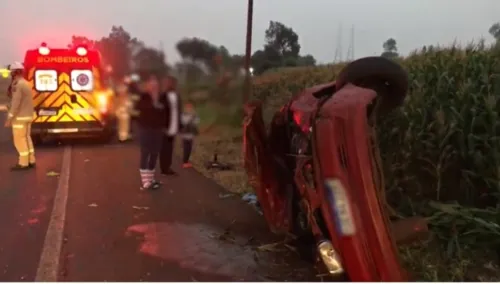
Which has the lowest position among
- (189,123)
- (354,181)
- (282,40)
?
(354,181)

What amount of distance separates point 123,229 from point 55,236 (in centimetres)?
43

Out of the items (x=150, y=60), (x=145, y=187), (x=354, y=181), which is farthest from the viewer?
(x=145, y=187)

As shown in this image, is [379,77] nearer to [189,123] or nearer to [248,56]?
[248,56]

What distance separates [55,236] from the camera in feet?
12.1

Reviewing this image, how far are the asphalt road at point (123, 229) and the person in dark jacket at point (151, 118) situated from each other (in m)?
0.23

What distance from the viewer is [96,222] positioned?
397 centimetres

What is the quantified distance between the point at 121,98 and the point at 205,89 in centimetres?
40

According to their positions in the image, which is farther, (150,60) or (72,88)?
(72,88)

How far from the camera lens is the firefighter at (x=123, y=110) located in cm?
228

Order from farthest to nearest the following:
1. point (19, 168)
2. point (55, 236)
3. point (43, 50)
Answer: point (19, 168) → point (55, 236) → point (43, 50)

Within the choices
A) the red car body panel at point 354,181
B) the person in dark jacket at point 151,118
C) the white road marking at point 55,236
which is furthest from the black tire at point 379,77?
the white road marking at point 55,236

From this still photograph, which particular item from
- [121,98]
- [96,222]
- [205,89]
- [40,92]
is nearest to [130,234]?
[96,222]

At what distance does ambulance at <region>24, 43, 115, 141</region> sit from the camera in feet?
8.34

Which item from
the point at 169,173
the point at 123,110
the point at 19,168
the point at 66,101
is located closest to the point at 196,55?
Answer: the point at 123,110
